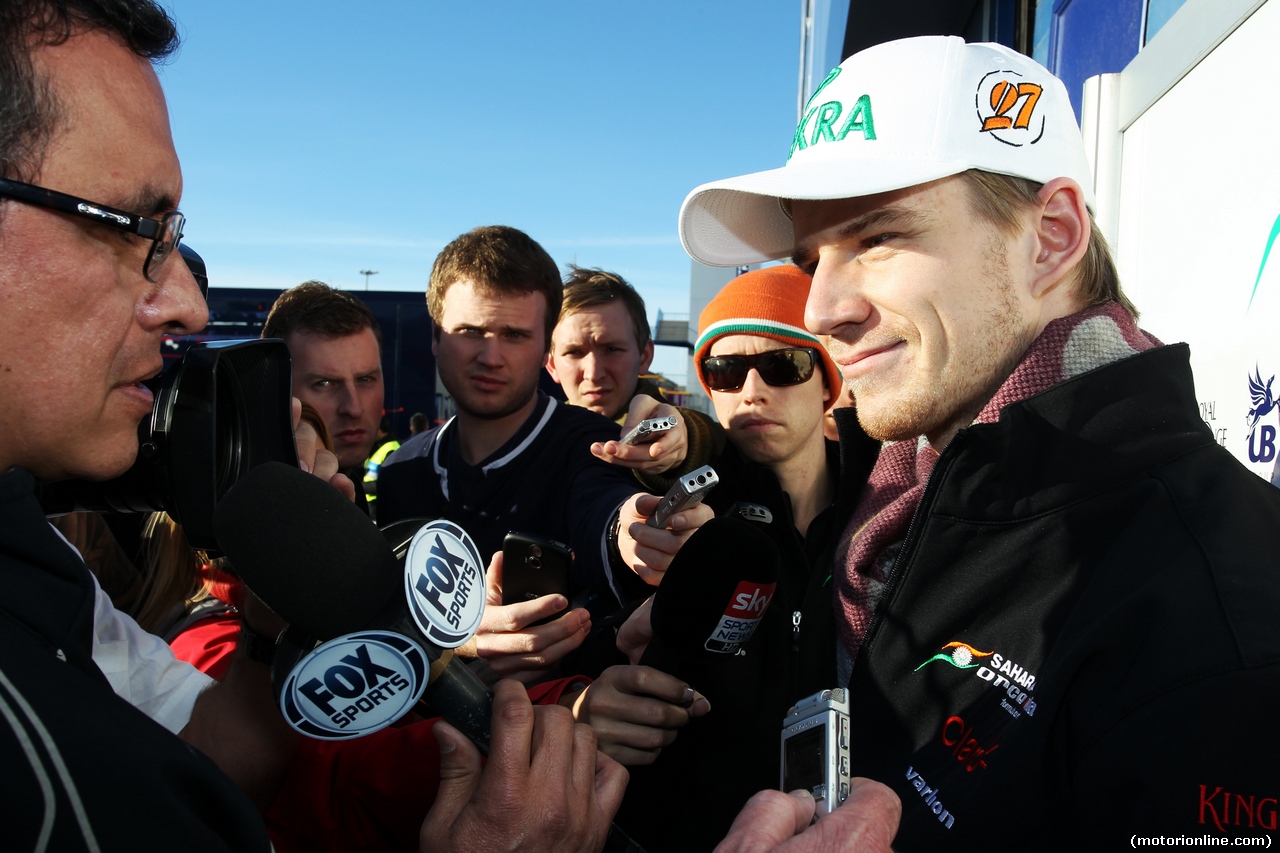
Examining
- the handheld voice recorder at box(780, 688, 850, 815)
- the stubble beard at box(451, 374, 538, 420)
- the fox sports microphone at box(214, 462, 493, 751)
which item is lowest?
the handheld voice recorder at box(780, 688, 850, 815)

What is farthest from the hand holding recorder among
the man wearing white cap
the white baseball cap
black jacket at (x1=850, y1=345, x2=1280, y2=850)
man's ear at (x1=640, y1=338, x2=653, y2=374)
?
man's ear at (x1=640, y1=338, x2=653, y2=374)

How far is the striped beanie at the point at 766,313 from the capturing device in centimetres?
286

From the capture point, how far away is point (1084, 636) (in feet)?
3.70

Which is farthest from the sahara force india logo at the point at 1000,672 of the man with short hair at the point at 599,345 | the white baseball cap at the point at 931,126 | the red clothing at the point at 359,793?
the man with short hair at the point at 599,345

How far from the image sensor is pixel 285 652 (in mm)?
1070

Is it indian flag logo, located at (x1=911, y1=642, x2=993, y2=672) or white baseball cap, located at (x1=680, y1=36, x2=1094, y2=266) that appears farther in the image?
white baseball cap, located at (x1=680, y1=36, x2=1094, y2=266)

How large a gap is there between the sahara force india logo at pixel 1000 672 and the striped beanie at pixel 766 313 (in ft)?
5.23

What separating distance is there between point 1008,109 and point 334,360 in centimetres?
302

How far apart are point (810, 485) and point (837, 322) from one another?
3.97ft

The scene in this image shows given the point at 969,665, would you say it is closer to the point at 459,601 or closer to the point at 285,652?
the point at 459,601

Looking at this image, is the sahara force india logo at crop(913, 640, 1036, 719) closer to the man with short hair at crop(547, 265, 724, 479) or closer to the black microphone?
the black microphone

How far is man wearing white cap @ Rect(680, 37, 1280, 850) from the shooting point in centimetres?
101

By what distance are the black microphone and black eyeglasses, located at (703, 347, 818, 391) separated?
4.57 feet

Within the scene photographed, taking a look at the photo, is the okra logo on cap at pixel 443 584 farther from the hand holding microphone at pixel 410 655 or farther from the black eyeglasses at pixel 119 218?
the black eyeglasses at pixel 119 218
